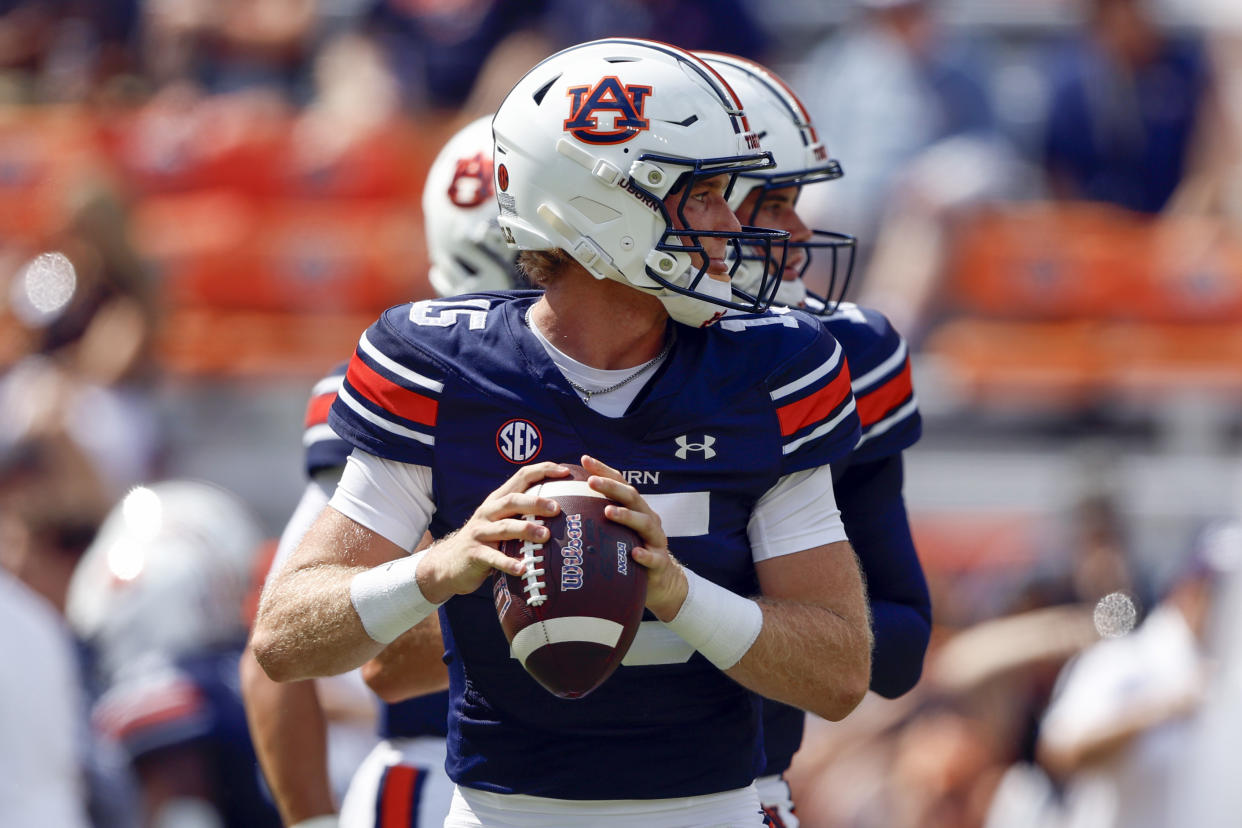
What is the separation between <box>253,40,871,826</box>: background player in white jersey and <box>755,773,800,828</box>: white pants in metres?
0.38

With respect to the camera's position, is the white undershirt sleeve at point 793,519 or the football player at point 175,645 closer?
the white undershirt sleeve at point 793,519

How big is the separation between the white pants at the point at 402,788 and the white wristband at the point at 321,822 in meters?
0.06

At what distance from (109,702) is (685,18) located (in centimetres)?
504

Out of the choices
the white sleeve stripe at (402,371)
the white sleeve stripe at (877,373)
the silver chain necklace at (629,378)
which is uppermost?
the white sleeve stripe at (402,371)

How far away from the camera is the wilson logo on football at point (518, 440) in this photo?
2.50 m

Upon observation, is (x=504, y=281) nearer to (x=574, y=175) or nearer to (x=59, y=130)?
(x=574, y=175)

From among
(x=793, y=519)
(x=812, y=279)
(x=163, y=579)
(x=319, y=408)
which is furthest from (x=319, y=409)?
(x=812, y=279)

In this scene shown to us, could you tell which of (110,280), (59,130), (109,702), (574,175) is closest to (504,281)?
(574,175)

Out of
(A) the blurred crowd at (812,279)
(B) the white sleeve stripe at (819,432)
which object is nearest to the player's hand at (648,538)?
(B) the white sleeve stripe at (819,432)

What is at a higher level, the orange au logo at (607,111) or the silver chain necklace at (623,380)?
the orange au logo at (607,111)

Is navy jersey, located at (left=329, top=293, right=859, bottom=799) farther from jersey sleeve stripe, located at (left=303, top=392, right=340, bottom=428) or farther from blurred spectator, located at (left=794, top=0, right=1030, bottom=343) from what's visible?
blurred spectator, located at (left=794, top=0, right=1030, bottom=343)

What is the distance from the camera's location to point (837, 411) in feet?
8.59

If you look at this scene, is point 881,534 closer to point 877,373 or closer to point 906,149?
point 877,373

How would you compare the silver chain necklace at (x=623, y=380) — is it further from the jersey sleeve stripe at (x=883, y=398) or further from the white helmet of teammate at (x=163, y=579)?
the white helmet of teammate at (x=163, y=579)
